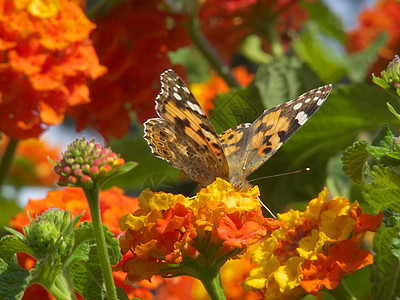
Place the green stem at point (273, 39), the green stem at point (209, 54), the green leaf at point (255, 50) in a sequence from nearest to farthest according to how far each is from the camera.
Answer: the green stem at point (209, 54)
the green stem at point (273, 39)
the green leaf at point (255, 50)

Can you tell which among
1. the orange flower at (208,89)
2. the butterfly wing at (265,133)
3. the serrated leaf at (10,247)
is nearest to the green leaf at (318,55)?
the orange flower at (208,89)

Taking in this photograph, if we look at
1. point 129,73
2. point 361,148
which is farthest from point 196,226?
point 129,73

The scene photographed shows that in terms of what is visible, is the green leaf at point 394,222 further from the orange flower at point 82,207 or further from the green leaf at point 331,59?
the green leaf at point 331,59

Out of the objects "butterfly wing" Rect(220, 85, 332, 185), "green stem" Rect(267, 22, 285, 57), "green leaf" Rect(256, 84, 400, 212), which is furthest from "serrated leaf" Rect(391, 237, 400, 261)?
"green stem" Rect(267, 22, 285, 57)

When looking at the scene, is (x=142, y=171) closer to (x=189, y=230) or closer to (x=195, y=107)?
(x=195, y=107)

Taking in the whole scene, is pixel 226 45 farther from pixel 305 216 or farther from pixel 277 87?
pixel 305 216

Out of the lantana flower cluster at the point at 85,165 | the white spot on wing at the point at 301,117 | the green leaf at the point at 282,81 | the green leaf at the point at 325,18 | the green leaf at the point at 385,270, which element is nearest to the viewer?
the lantana flower cluster at the point at 85,165
